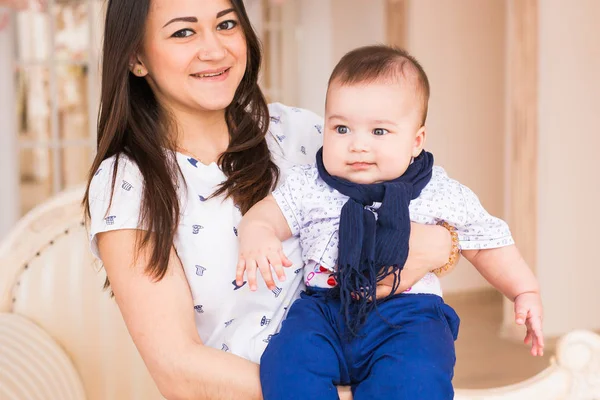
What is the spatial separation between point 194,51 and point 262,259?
18.4 inches

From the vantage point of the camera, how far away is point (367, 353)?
1.36m

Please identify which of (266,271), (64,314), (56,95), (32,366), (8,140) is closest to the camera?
(266,271)

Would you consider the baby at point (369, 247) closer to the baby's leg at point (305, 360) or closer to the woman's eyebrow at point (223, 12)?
the baby's leg at point (305, 360)

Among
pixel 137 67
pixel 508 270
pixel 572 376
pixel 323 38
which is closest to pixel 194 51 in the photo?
pixel 137 67

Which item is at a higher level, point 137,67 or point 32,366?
point 137,67

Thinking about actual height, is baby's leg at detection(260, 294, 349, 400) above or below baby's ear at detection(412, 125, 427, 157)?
below

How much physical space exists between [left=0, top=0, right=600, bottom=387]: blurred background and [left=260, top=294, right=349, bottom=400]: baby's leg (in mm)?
2777

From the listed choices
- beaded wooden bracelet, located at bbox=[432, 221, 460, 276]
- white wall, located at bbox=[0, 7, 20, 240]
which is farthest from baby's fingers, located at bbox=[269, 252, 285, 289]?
white wall, located at bbox=[0, 7, 20, 240]

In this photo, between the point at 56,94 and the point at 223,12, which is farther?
the point at 56,94

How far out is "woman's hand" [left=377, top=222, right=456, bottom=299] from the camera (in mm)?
1399

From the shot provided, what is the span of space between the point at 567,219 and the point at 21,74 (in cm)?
347

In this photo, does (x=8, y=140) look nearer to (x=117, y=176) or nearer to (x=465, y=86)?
(x=465, y=86)

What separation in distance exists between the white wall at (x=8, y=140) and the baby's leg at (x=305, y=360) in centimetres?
410

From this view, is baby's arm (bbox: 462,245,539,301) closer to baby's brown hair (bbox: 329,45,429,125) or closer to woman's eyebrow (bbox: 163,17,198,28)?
baby's brown hair (bbox: 329,45,429,125)
